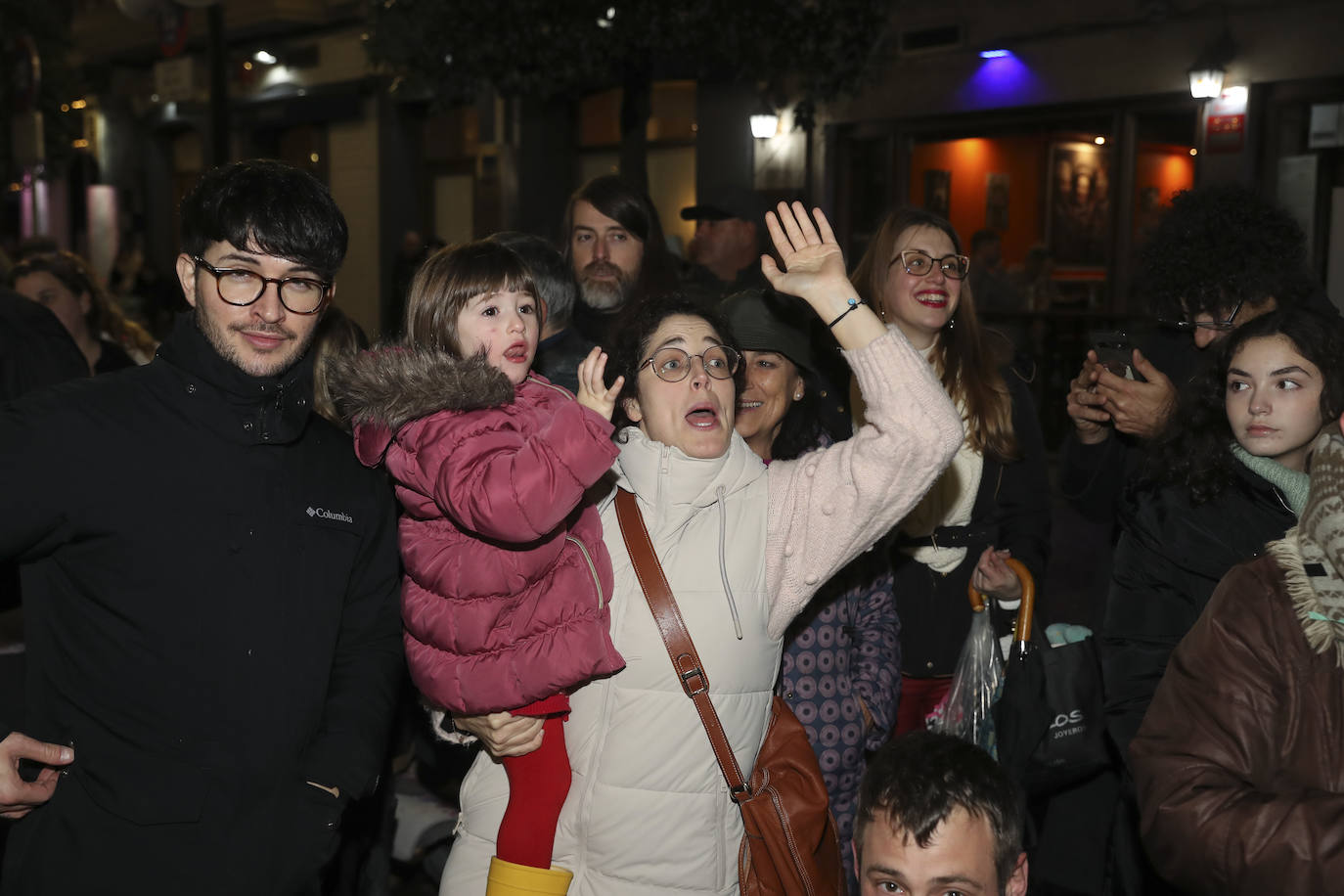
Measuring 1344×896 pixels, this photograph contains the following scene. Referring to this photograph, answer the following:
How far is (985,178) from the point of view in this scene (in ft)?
44.6

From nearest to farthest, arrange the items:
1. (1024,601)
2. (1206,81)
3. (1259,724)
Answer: (1259,724)
(1024,601)
(1206,81)

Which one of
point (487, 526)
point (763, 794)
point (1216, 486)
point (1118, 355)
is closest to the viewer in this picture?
point (487, 526)

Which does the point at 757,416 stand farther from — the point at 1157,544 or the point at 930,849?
the point at 930,849

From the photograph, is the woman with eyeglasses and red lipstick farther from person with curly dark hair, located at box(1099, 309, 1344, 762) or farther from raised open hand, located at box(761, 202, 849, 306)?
raised open hand, located at box(761, 202, 849, 306)

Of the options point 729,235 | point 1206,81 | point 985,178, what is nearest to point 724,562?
point 729,235

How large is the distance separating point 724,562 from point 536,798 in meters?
0.68

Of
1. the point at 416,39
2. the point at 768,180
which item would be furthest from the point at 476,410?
the point at 768,180

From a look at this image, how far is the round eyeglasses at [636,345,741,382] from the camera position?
2.91m

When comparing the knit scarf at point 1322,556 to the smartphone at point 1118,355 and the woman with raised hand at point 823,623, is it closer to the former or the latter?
the woman with raised hand at point 823,623

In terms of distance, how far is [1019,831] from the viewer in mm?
2658

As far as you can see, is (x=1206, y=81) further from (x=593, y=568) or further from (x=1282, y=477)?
(x=593, y=568)

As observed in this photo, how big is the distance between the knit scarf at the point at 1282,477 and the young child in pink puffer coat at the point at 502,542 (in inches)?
62.9

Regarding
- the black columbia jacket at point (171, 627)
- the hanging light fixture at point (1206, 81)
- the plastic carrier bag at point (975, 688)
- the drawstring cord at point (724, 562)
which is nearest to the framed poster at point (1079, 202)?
the hanging light fixture at point (1206, 81)

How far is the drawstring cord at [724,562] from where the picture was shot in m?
2.71
